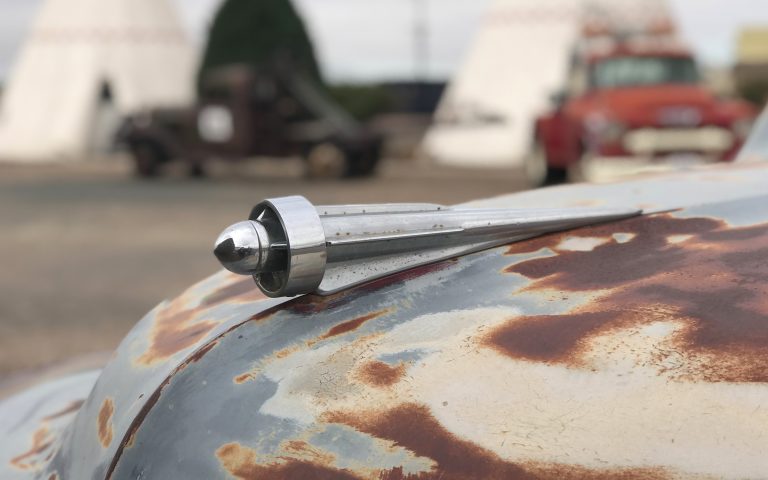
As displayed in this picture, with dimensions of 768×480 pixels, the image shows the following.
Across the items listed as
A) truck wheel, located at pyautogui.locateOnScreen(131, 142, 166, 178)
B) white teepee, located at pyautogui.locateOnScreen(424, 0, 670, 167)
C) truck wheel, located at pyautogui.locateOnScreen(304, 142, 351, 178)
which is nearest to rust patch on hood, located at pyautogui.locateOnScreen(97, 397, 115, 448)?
truck wheel, located at pyautogui.locateOnScreen(304, 142, 351, 178)

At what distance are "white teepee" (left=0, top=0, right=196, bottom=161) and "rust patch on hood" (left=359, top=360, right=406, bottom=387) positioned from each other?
1961 cm

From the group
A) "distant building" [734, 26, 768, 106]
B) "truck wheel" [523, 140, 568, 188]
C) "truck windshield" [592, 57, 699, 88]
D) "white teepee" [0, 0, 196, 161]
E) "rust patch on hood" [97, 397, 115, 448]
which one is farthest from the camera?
"distant building" [734, 26, 768, 106]

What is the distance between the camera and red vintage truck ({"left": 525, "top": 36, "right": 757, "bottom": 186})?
7555 millimetres

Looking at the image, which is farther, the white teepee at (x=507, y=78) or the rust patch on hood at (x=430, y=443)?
the white teepee at (x=507, y=78)

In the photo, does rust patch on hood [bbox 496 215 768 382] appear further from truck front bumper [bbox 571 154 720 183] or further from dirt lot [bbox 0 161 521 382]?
truck front bumper [bbox 571 154 720 183]

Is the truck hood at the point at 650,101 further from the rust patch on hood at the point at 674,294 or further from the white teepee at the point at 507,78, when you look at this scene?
the white teepee at the point at 507,78

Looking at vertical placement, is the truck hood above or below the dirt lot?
above

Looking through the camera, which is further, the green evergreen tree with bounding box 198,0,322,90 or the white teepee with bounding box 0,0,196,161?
the white teepee with bounding box 0,0,196,161

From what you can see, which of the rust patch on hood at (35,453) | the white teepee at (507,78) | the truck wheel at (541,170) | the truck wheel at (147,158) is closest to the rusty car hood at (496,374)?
the rust patch on hood at (35,453)

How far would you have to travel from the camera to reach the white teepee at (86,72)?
19.8m

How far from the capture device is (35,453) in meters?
1.03

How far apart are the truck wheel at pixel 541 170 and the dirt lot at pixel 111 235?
0.51m

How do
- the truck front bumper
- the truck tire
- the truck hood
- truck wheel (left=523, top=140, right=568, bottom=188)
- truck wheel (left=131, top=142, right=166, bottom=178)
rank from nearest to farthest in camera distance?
the truck front bumper, the truck hood, truck wheel (left=523, top=140, right=568, bottom=188), the truck tire, truck wheel (left=131, top=142, right=166, bottom=178)

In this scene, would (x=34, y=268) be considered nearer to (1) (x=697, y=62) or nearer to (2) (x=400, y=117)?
(1) (x=697, y=62)
